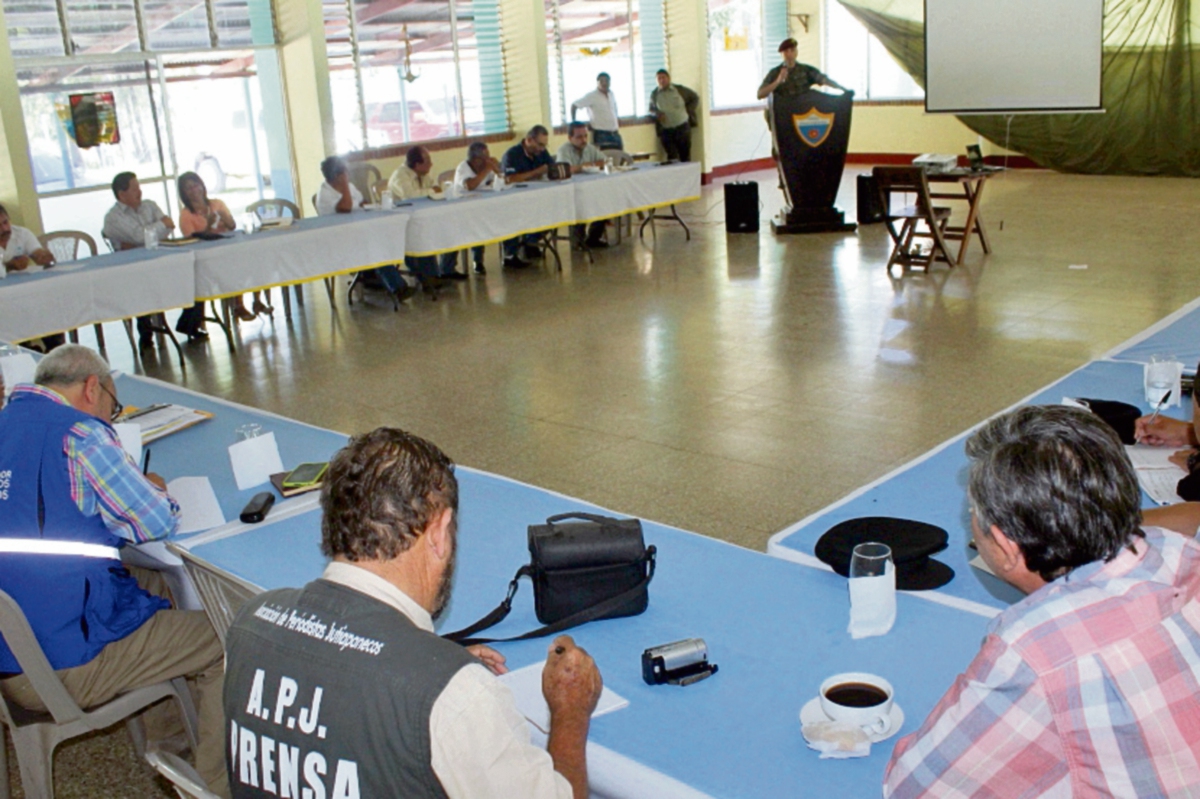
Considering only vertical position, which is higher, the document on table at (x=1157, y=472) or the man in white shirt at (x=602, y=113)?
the man in white shirt at (x=602, y=113)

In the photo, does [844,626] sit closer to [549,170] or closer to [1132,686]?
[1132,686]

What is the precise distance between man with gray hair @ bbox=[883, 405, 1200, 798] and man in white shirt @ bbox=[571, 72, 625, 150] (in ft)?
38.9

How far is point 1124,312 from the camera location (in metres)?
6.83

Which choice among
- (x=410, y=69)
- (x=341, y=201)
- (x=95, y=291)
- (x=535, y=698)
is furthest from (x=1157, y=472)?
(x=410, y=69)

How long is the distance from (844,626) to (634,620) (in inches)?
15.5

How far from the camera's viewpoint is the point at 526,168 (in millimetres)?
10148

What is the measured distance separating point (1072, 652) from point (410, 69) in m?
11.7

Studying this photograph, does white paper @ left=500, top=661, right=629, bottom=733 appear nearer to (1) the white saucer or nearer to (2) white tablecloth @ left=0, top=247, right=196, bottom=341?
(1) the white saucer

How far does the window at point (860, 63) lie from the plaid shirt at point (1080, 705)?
15.6m

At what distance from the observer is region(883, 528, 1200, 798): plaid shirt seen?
1.37 meters

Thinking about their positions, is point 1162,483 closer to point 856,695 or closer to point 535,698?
point 856,695

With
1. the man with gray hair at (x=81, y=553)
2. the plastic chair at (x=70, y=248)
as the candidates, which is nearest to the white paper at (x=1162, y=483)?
the man with gray hair at (x=81, y=553)

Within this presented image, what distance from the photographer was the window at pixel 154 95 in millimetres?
9352

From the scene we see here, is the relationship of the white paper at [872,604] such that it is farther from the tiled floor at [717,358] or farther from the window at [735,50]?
the window at [735,50]
